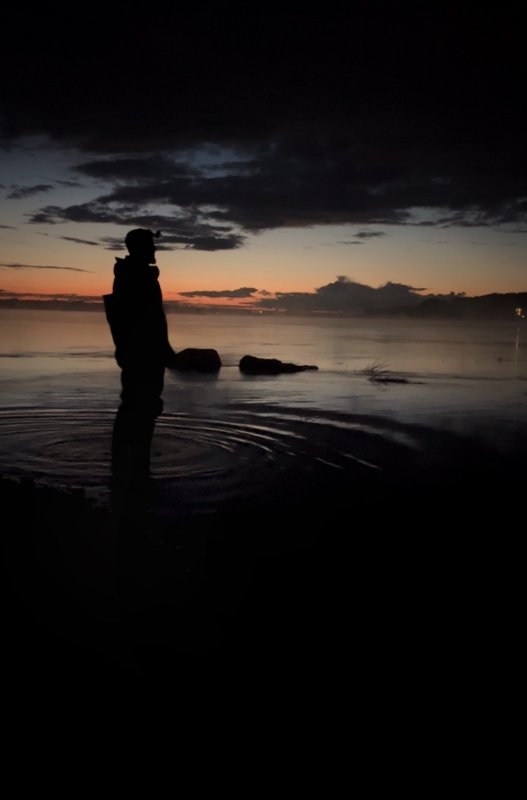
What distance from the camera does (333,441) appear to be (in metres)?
10.8

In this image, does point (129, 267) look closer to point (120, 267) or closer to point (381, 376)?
point (120, 267)

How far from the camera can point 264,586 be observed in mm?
4816

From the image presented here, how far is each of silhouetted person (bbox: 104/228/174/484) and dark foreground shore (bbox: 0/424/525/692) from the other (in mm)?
494

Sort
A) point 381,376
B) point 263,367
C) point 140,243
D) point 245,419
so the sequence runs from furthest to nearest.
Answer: point 263,367
point 381,376
point 245,419
point 140,243

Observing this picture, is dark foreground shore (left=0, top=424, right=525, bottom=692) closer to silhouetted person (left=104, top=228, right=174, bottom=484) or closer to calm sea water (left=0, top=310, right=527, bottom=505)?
silhouetted person (left=104, top=228, right=174, bottom=484)

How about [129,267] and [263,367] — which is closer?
[129,267]

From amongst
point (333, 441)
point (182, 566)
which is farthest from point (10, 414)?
point (182, 566)

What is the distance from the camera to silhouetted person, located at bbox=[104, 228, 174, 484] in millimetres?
6426

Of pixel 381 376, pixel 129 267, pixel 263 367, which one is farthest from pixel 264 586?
pixel 381 376

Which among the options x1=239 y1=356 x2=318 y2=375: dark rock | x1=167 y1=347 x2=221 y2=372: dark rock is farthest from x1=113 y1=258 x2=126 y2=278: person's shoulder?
x1=167 y1=347 x2=221 y2=372: dark rock

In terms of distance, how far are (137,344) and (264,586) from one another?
2986 millimetres

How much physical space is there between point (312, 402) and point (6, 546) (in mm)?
11503

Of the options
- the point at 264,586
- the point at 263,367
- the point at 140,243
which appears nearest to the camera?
the point at 264,586

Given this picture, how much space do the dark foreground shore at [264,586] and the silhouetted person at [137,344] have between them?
49 centimetres
